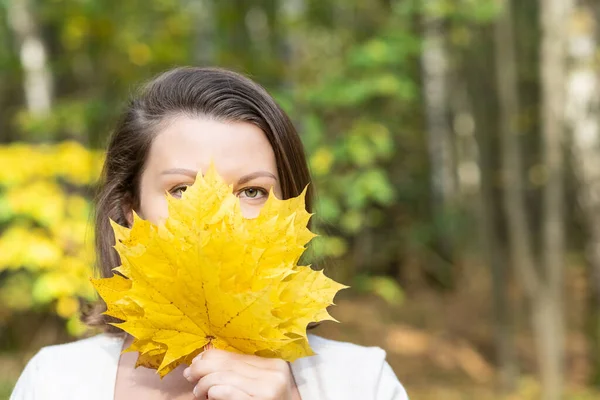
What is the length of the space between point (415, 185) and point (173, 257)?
1264 centimetres

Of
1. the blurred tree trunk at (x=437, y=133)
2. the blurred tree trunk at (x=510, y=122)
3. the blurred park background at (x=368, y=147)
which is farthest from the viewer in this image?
the blurred tree trunk at (x=437, y=133)

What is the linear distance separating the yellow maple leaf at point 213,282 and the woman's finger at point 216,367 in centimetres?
3

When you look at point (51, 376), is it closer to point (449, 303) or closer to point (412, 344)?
point (412, 344)

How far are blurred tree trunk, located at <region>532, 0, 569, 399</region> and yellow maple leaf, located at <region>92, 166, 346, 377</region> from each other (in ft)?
18.3

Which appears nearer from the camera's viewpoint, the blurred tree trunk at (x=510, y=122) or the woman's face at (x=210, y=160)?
the woman's face at (x=210, y=160)

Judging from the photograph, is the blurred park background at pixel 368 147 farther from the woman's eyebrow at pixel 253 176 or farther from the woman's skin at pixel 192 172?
the woman's eyebrow at pixel 253 176

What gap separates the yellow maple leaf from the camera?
1156 millimetres

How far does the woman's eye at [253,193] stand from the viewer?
58.3 inches

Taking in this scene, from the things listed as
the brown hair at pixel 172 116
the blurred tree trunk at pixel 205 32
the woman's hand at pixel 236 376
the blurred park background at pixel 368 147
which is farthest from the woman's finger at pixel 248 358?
the blurred tree trunk at pixel 205 32

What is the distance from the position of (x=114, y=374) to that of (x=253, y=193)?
22.1 inches

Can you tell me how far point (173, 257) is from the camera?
117 cm

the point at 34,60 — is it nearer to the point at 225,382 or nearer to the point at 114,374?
the point at 114,374

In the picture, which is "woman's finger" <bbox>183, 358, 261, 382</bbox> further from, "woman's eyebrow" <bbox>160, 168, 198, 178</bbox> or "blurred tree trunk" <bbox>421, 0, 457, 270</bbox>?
"blurred tree trunk" <bbox>421, 0, 457, 270</bbox>

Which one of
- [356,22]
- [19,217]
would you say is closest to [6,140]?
[356,22]
